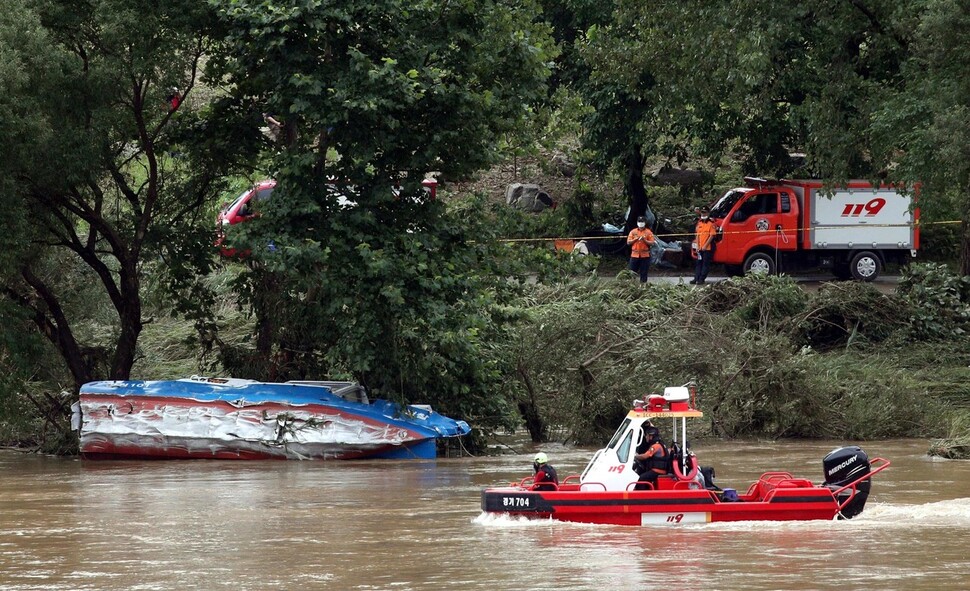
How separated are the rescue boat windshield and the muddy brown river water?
46.0ft

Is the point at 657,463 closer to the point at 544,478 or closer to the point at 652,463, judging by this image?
the point at 652,463

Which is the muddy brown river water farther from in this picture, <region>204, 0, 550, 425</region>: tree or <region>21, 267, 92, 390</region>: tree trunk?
<region>21, 267, 92, 390</region>: tree trunk

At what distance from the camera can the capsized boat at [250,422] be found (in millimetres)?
21828

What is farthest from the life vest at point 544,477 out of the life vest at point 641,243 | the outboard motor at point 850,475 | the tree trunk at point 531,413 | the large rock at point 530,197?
the large rock at point 530,197

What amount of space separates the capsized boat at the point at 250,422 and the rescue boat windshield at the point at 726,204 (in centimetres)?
1365

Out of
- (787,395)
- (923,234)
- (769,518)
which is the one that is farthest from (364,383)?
(923,234)

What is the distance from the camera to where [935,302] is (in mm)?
27828

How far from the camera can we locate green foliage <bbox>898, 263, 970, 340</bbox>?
27281 millimetres

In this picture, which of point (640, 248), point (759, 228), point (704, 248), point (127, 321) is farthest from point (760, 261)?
point (127, 321)

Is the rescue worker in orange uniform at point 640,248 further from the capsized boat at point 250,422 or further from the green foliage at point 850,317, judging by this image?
the capsized boat at point 250,422

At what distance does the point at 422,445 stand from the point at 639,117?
16592 mm

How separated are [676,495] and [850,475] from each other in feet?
6.60

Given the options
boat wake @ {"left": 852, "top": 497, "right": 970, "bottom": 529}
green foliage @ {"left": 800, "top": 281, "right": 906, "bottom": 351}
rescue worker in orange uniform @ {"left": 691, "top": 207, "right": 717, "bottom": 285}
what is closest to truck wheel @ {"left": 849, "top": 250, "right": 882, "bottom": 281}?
rescue worker in orange uniform @ {"left": 691, "top": 207, "right": 717, "bottom": 285}

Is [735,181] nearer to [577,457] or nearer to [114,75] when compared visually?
[577,457]
